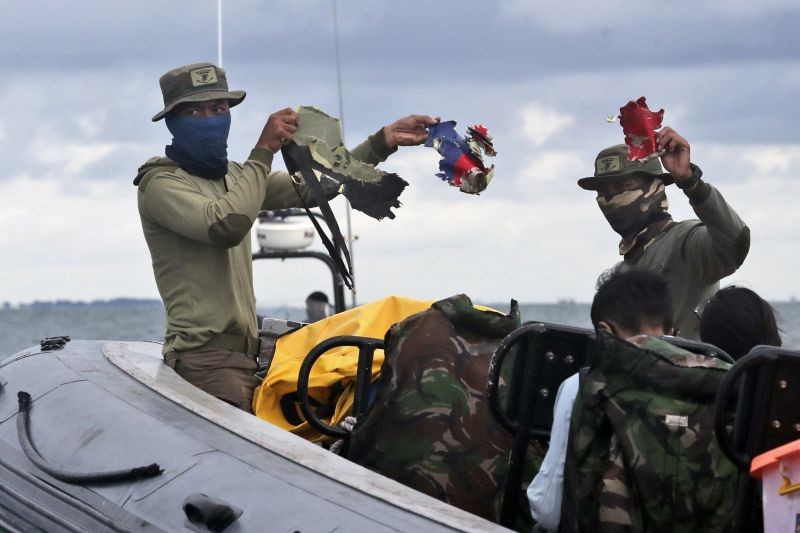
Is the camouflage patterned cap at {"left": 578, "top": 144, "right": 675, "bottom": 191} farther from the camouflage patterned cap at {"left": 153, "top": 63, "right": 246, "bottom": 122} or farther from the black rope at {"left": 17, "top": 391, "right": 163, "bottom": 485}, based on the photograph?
the black rope at {"left": 17, "top": 391, "right": 163, "bottom": 485}

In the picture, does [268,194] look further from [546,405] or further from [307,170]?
[546,405]

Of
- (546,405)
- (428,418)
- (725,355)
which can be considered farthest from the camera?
(428,418)

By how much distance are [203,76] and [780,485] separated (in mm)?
2899

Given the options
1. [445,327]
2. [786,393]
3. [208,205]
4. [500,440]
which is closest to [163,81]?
[208,205]

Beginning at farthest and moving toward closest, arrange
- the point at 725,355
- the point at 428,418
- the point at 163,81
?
the point at 163,81 < the point at 428,418 < the point at 725,355

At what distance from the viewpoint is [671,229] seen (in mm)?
5246

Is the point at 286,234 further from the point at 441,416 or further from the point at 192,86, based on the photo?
the point at 441,416

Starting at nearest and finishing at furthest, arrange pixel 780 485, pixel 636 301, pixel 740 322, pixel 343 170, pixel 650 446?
pixel 780 485 → pixel 650 446 → pixel 636 301 → pixel 740 322 → pixel 343 170

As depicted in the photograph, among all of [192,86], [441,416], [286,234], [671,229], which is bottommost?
[441,416]

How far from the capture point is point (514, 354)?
A: 3.75m

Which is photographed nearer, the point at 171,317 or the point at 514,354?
the point at 514,354

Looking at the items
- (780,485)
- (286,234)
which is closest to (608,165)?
(780,485)

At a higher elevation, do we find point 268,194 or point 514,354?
point 268,194

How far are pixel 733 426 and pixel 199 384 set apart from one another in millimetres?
2413
